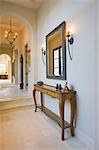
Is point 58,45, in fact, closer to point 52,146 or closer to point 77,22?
point 77,22

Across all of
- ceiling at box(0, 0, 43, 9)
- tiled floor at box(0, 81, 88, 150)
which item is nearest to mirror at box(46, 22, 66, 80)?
tiled floor at box(0, 81, 88, 150)

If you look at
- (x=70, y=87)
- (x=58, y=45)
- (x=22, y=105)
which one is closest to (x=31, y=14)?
(x=58, y=45)

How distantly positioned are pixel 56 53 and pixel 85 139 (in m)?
2.26

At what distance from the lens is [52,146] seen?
9.29 feet

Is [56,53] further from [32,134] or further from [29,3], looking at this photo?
[29,3]

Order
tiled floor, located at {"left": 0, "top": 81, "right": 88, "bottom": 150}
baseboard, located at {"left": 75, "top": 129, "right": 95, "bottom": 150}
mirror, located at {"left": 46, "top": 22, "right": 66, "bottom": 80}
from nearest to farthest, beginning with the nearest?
1. baseboard, located at {"left": 75, "top": 129, "right": 95, "bottom": 150}
2. tiled floor, located at {"left": 0, "top": 81, "right": 88, "bottom": 150}
3. mirror, located at {"left": 46, "top": 22, "right": 66, "bottom": 80}

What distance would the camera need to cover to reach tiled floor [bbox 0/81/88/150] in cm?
282

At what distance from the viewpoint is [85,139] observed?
290 cm

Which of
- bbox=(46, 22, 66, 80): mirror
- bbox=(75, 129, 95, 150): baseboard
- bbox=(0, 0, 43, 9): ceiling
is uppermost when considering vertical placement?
bbox=(0, 0, 43, 9): ceiling

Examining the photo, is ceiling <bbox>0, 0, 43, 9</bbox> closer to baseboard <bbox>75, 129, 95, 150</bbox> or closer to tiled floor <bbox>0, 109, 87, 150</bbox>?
tiled floor <bbox>0, 109, 87, 150</bbox>

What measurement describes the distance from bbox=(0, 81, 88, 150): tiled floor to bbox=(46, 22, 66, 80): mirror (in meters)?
1.24

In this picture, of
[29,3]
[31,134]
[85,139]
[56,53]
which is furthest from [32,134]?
[29,3]

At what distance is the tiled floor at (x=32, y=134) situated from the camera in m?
2.82

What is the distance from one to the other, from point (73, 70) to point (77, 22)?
97 cm
